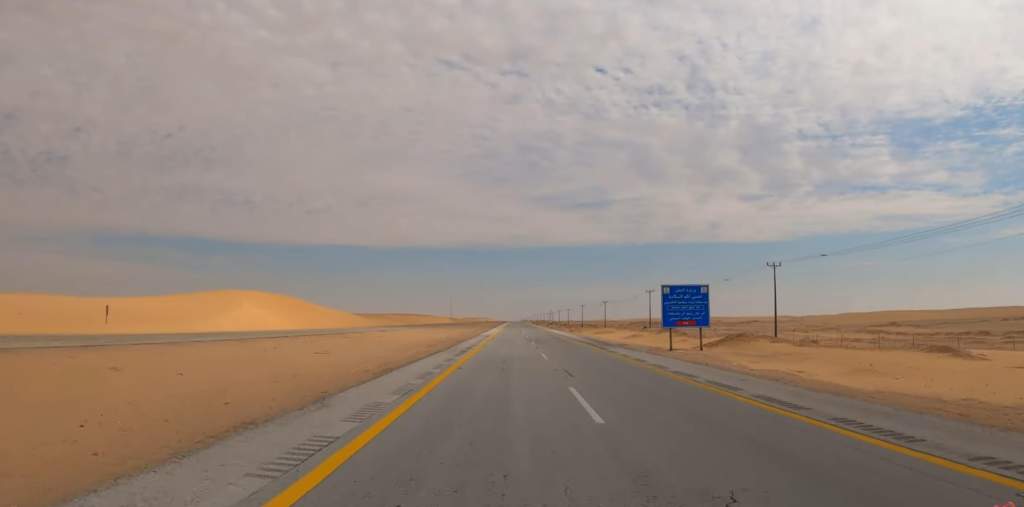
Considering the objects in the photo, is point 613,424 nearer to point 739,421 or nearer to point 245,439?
point 739,421

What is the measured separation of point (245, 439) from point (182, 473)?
1.87 m

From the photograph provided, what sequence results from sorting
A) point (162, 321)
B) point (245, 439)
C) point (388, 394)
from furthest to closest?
point (162, 321)
point (388, 394)
point (245, 439)

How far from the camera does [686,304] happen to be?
36031mm

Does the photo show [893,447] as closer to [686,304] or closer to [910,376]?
[910,376]

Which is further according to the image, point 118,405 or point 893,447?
point 118,405

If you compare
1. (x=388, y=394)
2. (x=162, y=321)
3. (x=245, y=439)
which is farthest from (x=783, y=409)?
(x=162, y=321)

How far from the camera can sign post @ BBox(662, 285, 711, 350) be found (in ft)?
117

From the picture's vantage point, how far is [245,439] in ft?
26.0

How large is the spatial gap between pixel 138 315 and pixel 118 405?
257 ft

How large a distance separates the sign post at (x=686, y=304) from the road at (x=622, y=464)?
2490cm

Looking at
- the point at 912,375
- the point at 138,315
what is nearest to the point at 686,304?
the point at 912,375

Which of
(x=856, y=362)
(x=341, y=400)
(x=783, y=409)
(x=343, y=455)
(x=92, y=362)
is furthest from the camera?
(x=856, y=362)

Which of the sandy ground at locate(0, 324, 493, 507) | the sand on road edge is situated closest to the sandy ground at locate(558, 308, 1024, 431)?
the sand on road edge

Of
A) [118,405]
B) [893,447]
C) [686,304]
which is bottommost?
[118,405]
